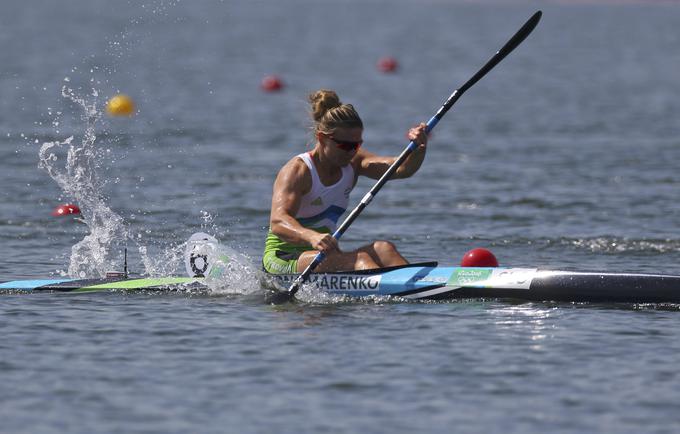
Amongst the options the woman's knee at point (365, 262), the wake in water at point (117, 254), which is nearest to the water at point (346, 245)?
the wake in water at point (117, 254)

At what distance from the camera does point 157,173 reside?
70.2 ft

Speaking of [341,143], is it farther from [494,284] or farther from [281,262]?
[494,284]

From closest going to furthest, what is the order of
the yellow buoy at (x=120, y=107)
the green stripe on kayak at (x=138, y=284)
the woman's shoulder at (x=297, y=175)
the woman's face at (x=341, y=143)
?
the woman's face at (x=341, y=143), the woman's shoulder at (x=297, y=175), the green stripe on kayak at (x=138, y=284), the yellow buoy at (x=120, y=107)

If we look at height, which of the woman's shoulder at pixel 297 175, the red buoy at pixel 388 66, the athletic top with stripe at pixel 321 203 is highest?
the red buoy at pixel 388 66

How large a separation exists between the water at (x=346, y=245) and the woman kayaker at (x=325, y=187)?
1.36ft

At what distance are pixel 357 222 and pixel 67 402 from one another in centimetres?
954

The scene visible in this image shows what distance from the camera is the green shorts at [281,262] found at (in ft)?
37.7

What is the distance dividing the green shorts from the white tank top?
32cm

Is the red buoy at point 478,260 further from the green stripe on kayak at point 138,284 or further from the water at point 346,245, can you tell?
the green stripe on kayak at point 138,284

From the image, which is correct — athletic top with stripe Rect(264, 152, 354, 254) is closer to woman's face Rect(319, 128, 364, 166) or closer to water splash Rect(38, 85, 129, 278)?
woman's face Rect(319, 128, 364, 166)

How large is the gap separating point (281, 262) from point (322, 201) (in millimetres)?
661

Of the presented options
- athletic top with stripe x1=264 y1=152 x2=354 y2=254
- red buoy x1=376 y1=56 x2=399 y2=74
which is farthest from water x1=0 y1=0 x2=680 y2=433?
red buoy x1=376 y1=56 x2=399 y2=74

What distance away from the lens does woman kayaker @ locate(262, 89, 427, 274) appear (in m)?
11.0

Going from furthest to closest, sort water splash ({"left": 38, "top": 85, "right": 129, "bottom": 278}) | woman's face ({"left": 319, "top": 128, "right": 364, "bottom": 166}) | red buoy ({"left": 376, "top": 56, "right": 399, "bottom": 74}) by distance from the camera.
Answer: red buoy ({"left": 376, "top": 56, "right": 399, "bottom": 74}) < water splash ({"left": 38, "top": 85, "right": 129, "bottom": 278}) < woman's face ({"left": 319, "top": 128, "right": 364, "bottom": 166})
